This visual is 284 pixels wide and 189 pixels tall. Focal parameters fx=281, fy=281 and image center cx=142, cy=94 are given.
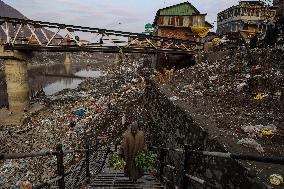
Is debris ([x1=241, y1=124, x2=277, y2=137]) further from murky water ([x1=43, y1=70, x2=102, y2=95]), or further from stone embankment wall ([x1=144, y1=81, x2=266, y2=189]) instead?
murky water ([x1=43, y1=70, x2=102, y2=95])

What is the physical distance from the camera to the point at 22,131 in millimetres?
15570

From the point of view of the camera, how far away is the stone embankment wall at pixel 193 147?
4215mm

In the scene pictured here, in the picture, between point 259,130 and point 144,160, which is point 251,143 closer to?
point 259,130

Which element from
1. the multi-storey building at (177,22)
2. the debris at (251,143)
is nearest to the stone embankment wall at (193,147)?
the debris at (251,143)

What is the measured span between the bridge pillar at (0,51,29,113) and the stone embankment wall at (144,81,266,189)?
37.0 ft

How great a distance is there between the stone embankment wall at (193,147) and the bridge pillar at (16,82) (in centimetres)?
1126

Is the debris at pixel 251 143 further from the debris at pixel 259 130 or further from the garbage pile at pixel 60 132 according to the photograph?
the garbage pile at pixel 60 132

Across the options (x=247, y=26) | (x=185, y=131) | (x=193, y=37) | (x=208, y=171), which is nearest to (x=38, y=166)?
(x=185, y=131)

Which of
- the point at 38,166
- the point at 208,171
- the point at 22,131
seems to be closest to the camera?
the point at 208,171

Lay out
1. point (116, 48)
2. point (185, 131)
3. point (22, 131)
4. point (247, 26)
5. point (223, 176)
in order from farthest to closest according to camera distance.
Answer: point (247, 26)
point (116, 48)
point (22, 131)
point (185, 131)
point (223, 176)

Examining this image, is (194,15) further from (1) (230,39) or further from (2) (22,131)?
(2) (22,131)

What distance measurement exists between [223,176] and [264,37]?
43.7ft

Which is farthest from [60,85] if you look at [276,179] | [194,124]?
[276,179]

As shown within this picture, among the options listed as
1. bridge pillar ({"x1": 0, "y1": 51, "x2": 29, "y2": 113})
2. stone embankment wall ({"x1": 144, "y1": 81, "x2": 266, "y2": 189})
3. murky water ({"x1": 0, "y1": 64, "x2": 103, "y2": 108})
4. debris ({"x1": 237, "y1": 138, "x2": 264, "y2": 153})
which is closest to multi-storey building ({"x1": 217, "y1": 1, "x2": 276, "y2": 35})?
bridge pillar ({"x1": 0, "y1": 51, "x2": 29, "y2": 113})
